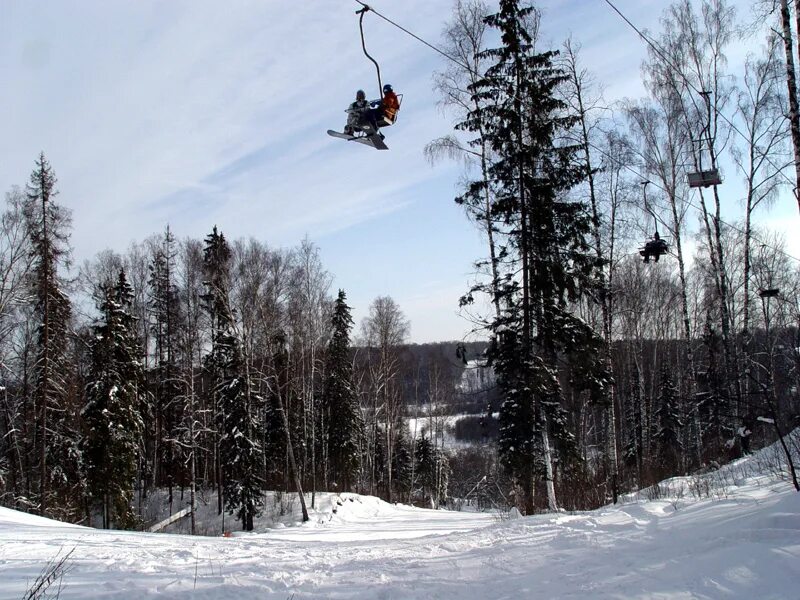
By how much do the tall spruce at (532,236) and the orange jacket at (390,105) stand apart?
7.17 metres

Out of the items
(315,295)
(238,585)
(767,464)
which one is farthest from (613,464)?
(315,295)

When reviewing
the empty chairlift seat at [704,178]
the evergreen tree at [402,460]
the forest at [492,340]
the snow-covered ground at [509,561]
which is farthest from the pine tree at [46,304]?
the evergreen tree at [402,460]

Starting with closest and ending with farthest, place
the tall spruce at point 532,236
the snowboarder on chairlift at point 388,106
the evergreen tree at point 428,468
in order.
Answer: the snowboarder on chairlift at point 388,106 < the tall spruce at point 532,236 < the evergreen tree at point 428,468

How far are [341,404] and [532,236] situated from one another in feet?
68.8

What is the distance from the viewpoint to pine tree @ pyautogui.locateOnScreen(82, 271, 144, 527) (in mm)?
21609

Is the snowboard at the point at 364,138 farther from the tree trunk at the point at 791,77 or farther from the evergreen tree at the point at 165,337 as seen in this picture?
the evergreen tree at the point at 165,337

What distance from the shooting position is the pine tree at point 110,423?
70.9ft

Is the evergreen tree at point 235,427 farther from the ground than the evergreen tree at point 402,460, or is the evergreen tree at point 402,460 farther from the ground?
the evergreen tree at point 235,427

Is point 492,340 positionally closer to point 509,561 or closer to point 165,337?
point 509,561

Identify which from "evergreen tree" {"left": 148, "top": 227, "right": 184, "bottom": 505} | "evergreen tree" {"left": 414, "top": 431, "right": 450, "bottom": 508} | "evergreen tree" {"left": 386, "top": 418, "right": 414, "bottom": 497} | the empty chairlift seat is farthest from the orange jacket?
"evergreen tree" {"left": 414, "top": 431, "right": 450, "bottom": 508}

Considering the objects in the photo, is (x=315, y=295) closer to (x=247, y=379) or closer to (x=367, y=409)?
(x=247, y=379)

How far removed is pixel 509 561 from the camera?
663cm

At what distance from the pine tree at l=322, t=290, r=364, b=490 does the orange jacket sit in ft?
81.0

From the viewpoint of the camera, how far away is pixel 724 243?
80.3ft
